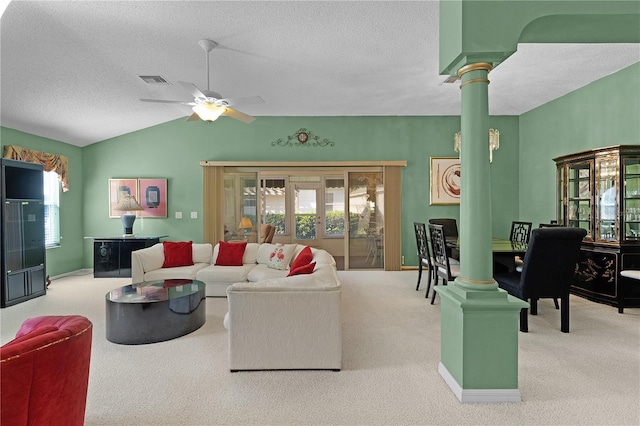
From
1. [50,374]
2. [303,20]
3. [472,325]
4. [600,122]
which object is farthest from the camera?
[600,122]

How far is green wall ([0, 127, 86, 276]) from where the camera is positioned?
20.3 feet

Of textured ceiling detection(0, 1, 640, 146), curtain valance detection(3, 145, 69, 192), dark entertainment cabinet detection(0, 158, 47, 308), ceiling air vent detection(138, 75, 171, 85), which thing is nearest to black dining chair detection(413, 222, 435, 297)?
textured ceiling detection(0, 1, 640, 146)

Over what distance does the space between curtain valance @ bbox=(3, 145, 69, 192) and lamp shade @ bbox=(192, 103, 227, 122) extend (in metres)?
3.45

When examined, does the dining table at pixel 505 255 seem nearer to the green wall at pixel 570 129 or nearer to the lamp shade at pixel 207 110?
the green wall at pixel 570 129

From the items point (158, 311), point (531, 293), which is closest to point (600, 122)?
point (531, 293)

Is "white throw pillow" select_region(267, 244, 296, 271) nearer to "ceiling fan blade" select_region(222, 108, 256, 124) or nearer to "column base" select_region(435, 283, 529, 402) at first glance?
"ceiling fan blade" select_region(222, 108, 256, 124)

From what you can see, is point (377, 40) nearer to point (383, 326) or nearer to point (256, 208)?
point (383, 326)

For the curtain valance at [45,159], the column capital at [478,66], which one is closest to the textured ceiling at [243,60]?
the curtain valance at [45,159]

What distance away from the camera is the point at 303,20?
365cm

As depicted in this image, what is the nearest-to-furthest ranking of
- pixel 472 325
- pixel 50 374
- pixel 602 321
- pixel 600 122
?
pixel 50 374
pixel 472 325
pixel 602 321
pixel 600 122

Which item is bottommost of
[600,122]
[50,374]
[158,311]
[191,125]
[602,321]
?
[602,321]

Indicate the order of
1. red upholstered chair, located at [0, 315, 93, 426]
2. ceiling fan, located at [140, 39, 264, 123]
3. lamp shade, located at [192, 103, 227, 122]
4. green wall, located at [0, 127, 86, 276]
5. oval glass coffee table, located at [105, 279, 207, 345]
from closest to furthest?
red upholstered chair, located at [0, 315, 93, 426], oval glass coffee table, located at [105, 279, 207, 345], ceiling fan, located at [140, 39, 264, 123], lamp shade, located at [192, 103, 227, 122], green wall, located at [0, 127, 86, 276]

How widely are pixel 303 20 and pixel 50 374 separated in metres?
3.57

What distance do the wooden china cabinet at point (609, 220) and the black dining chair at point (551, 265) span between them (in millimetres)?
1339
